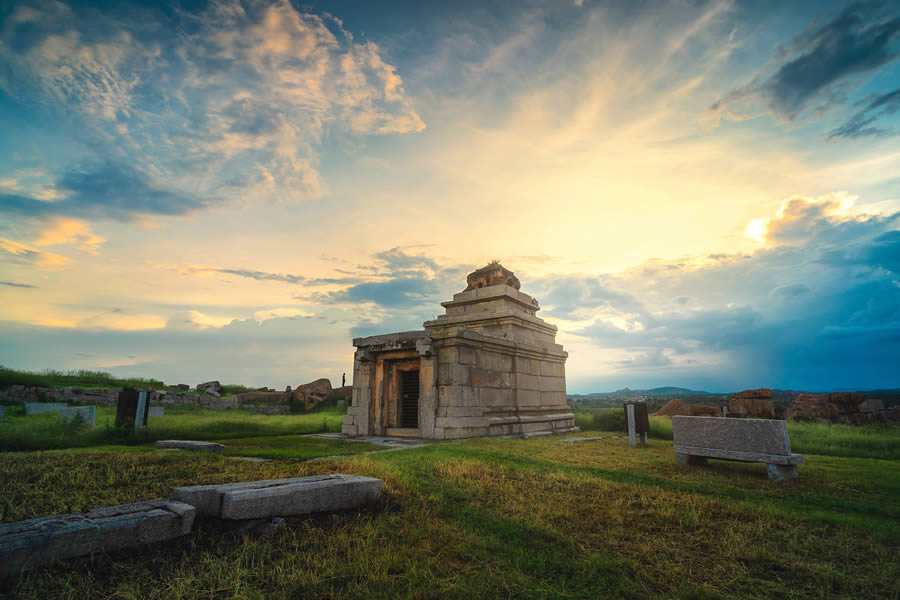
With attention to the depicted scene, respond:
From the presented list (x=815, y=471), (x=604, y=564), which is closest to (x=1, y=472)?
(x=604, y=564)

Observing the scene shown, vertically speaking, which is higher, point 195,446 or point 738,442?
point 738,442

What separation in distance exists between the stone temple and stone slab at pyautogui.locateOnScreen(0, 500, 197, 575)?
8.36m

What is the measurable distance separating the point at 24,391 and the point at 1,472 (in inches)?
587

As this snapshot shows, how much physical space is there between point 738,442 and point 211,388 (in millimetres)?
27228

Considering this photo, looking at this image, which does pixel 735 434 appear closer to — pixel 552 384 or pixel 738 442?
pixel 738 442

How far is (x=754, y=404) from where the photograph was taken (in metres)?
18.4

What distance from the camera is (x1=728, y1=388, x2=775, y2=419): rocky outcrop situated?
18031mm

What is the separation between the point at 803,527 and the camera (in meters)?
4.39

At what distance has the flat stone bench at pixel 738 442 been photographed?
7066 millimetres

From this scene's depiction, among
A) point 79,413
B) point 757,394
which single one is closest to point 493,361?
point 79,413

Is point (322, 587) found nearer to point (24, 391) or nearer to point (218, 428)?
point (218, 428)

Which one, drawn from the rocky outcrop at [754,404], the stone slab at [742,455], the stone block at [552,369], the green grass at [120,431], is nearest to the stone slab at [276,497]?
the stone slab at [742,455]

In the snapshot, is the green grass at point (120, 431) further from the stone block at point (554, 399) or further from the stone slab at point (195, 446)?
the stone block at point (554, 399)

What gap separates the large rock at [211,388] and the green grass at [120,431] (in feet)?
36.4
